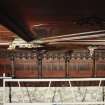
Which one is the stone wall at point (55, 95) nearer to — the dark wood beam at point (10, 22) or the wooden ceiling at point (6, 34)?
the wooden ceiling at point (6, 34)

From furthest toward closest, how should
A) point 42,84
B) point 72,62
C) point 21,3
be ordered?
1. point 72,62
2. point 42,84
3. point 21,3

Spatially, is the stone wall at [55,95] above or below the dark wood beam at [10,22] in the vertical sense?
below

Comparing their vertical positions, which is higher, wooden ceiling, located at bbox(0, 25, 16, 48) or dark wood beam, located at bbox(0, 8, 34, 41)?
wooden ceiling, located at bbox(0, 25, 16, 48)

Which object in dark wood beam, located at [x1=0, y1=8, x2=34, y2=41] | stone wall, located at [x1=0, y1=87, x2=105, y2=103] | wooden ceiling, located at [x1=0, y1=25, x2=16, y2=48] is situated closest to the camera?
dark wood beam, located at [x1=0, y1=8, x2=34, y2=41]

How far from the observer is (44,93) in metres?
4.63

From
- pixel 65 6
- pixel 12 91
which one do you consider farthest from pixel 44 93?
pixel 65 6

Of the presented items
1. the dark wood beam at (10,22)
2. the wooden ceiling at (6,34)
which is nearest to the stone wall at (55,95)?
the wooden ceiling at (6,34)

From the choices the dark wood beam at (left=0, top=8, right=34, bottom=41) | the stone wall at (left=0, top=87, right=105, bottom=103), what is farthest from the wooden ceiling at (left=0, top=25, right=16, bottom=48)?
the stone wall at (left=0, top=87, right=105, bottom=103)

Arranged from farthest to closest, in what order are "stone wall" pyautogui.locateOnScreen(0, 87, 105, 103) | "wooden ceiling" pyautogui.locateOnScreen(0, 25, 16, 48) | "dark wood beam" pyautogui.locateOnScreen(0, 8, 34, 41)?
1. "stone wall" pyautogui.locateOnScreen(0, 87, 105, 103)
2. "wooden ceiling" pyautogui.locateOnScreen(0, 25, 16, 48)
3. "dark wood beam" pyautogui.locateOnScreen(0, 8, 34, 41)

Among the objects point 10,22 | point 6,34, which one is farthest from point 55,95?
point 10,22

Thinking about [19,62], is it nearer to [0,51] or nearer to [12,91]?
[0,51]

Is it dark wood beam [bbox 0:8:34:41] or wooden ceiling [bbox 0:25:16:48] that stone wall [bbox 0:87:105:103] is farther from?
dark wood beam [bbox 0:8:34:41]

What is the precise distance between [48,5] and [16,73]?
5.50 m

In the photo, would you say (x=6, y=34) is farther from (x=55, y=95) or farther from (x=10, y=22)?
(x=55, y=95)
